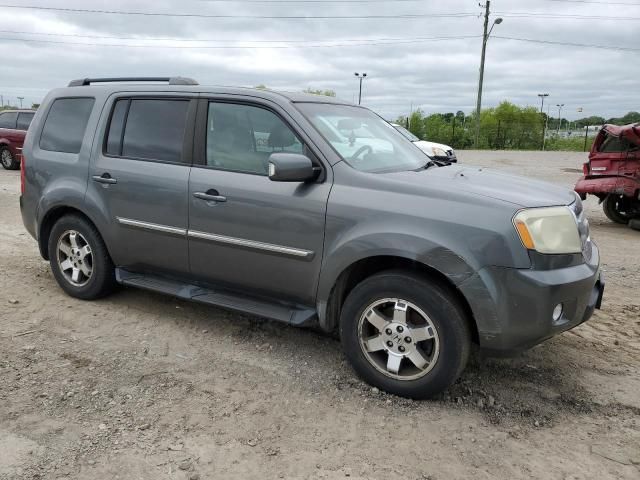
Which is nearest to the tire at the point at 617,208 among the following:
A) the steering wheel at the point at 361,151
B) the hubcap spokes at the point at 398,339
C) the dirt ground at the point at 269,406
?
the dirt ground at the point at 269,406

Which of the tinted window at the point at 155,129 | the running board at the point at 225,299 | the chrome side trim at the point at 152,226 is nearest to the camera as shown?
the running board at the point at 225,299

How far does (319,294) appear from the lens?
364 cm

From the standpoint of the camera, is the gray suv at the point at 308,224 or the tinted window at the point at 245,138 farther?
the tinted window at the point at 245,138

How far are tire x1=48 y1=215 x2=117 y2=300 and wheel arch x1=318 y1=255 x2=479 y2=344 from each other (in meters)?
2.14

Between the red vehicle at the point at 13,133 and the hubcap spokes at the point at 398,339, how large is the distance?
1500 cm

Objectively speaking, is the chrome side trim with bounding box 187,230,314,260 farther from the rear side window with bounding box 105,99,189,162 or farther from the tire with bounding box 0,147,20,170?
the tire with bounding box 0,147,20,170

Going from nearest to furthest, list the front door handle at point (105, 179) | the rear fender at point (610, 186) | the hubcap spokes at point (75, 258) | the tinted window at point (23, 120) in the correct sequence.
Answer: the front door handle at point (105, 179) → the hubcap spokes at point (75, 258) → the rear fender at point (610, 186) → the tinted window at point (23, 120)

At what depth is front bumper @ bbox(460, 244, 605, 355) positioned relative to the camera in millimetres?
3035

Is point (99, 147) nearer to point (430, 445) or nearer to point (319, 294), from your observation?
point (319, 294)

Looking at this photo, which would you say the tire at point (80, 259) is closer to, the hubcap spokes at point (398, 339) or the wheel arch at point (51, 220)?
the wheel arch at point (51, 220)

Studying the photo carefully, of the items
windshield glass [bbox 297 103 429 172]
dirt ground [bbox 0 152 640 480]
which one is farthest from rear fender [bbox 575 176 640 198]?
windshield glass [bbox 297 103 429 172]

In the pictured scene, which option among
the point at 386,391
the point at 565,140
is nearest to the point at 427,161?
the point at 386,391

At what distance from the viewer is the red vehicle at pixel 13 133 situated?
15594mm

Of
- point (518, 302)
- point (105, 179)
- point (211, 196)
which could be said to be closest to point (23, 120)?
point (105, 179)
